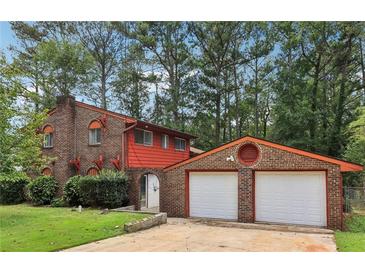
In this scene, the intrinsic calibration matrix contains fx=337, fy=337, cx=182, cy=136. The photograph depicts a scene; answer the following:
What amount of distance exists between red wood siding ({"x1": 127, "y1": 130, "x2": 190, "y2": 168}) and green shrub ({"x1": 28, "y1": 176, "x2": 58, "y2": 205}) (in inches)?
141

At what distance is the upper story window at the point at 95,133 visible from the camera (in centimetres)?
1459

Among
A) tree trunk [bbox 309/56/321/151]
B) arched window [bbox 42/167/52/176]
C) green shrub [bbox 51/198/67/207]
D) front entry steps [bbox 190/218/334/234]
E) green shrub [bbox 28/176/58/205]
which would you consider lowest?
front entry steps [bbox 190/218/334/234]

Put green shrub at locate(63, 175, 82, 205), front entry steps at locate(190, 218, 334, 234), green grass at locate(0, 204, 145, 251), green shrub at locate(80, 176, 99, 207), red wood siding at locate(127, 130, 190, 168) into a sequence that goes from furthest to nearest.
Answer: red wood siding at locate(127, 130, 190, 168)
green shrub at locate(63, 175, 82, 205)
green shrub at locate(80, 176, 99, 207)
front entry steps at locate(190, 218, 334, 234)
green grass at locate(0, 204, 145, 251)

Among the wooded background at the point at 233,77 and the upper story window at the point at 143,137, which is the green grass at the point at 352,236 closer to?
the wooded background at the point at 233,77

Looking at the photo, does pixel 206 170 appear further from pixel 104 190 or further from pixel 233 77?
pixel 233 77

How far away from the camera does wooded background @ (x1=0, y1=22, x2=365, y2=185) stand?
571 inches

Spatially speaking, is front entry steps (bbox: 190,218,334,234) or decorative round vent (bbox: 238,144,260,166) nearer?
front entry steps (bbox: 190,218,334,234)

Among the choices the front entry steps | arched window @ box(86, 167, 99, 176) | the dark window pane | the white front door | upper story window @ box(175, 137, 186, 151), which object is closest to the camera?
the front entry steps

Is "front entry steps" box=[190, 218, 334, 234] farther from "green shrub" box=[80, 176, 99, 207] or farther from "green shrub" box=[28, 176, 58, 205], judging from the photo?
"green shrub" box=[28, 176, 58, 205]

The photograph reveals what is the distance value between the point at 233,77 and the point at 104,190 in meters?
9.32

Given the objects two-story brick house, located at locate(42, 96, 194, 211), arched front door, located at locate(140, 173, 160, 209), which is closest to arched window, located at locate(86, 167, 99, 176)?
two-story brick house, located at locate(42, 96, 194, 211)

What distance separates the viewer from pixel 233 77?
58.6ft

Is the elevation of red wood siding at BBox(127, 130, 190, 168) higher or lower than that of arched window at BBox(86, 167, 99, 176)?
higher
